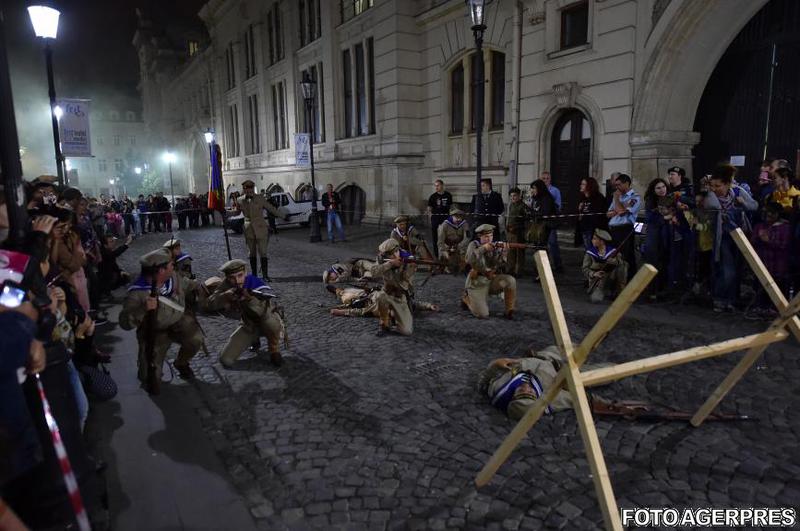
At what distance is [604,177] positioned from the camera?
476 inches

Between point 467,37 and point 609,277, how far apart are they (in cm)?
1079

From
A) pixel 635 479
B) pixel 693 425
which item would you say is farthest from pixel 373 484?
pixel 693 425

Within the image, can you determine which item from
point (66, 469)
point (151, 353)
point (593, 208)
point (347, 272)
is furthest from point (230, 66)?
point (66, 469)

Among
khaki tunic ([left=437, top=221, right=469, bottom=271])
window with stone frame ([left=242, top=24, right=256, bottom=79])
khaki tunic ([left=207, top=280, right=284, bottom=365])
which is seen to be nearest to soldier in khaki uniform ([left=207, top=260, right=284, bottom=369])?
khaki tunic ([left=207, top=280, right=284, bottom=365])

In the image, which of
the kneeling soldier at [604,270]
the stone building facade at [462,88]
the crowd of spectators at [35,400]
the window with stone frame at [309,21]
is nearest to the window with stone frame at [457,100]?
the stone building facade at [462,88]

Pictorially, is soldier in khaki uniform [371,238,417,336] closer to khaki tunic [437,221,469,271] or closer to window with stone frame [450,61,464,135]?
khaki tunic [437,221,469,271]

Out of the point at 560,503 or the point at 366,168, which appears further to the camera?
the point at 366,168

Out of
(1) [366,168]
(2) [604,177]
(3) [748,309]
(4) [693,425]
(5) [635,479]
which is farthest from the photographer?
(1) [366,168]

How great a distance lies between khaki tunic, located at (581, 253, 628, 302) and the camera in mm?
7781

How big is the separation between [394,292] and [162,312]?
290 cm

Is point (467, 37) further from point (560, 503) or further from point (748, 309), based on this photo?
point (560, 503)

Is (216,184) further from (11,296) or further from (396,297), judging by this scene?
(11,296)

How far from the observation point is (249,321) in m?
5.65

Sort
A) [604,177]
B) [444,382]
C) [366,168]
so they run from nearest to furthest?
[444,382] < [604,177] < [366,168]
